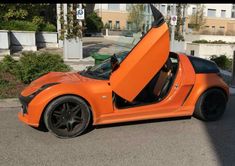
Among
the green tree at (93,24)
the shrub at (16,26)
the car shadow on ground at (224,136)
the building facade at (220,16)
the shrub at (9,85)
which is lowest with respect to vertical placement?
the car shadow on ground at (224,136)

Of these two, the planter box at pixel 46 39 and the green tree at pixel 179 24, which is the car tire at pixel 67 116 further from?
the planter box at pixel 46 39

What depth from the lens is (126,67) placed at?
15.3 ft

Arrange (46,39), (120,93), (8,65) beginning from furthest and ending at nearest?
(46,39) < (8,65) < (120,93)

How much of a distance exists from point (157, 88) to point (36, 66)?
404 centimetres

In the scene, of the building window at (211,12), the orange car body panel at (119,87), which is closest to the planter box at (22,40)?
the orange car body panel at (119,87)

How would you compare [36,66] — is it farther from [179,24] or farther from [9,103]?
[179,24]

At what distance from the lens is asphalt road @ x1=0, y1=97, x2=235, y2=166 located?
384cm

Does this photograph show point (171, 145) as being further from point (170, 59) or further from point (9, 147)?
point (9, 147)

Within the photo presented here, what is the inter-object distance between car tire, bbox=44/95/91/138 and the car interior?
1.89 feet

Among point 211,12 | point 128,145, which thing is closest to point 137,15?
point 211,12

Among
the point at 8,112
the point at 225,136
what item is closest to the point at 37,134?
the point at 8,112

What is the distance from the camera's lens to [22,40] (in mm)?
17000

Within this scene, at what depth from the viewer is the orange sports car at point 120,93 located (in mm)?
4535

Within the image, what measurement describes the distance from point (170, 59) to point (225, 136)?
1708mm
